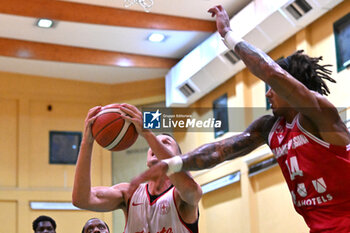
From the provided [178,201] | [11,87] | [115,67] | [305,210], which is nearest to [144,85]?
[115,67]

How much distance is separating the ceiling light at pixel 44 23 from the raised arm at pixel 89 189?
664 centimetres

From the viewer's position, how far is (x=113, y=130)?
4.05 metres

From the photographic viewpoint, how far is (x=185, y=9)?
10.4 m

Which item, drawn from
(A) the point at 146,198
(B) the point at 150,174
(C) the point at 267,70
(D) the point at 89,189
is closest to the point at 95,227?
(A) the point at 146,198

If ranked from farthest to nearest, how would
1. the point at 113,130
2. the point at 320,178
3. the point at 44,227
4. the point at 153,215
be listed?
1. the point at 44,227
2. the point at 153,215
3. the point at 113,130
4. the point at 320,178

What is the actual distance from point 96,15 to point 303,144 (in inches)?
286

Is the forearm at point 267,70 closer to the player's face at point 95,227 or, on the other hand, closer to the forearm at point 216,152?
the forearm at point 216,152

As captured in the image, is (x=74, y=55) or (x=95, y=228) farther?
(x=74, y=55)

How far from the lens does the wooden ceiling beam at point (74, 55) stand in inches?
456

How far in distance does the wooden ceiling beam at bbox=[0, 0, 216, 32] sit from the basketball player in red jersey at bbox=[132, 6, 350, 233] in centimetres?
677

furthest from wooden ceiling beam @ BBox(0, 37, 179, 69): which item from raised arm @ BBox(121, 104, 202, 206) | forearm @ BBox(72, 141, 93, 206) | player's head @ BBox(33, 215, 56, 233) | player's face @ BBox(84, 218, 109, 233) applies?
raised arm @ BBox(121, 104, 202, 206)

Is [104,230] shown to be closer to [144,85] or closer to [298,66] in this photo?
[298,66]

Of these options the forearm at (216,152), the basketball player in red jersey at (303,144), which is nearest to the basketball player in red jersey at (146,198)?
the forearm at (216,152)

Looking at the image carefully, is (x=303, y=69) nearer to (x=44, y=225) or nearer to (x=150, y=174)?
(x=150, y=174)
